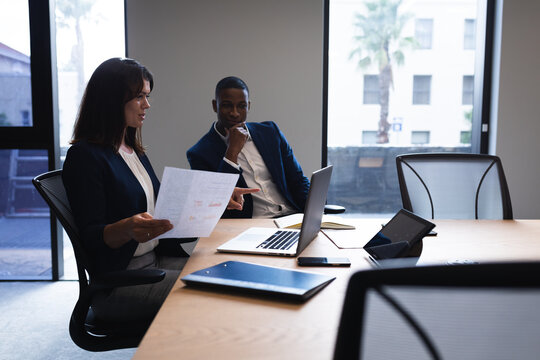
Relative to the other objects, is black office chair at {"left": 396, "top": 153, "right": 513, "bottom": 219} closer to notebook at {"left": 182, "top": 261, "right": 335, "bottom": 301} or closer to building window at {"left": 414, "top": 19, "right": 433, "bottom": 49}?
notebook at {"left": 182, "top": 261, "right": 335, "bottom": 301}

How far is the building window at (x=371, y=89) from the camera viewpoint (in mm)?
3158

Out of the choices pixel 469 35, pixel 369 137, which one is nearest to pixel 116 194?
pixel 369 137

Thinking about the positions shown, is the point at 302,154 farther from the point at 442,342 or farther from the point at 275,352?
the point at 442,342

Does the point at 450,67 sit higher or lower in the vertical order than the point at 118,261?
higher

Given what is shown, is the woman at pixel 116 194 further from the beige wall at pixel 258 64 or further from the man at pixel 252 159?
Answer: the beige wall at pixel 258 64

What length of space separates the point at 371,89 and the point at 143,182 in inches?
83.5

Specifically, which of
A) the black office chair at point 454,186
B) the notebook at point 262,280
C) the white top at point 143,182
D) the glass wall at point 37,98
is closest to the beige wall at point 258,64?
the glass wall at point 37,98

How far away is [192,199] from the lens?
45.6 inches

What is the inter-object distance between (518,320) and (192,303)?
639mm

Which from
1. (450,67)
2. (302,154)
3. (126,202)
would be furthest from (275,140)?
(450,67)

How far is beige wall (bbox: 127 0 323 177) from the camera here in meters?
2.90

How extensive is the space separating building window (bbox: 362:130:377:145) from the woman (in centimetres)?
180

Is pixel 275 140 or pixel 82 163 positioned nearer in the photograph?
pixel 82 163

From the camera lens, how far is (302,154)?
9.91 ft
